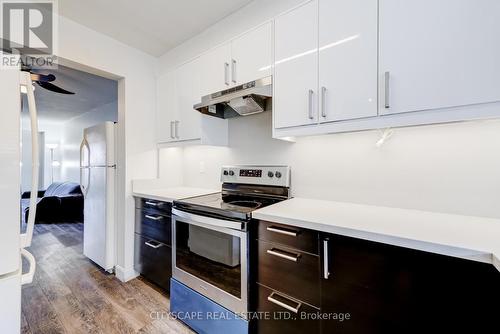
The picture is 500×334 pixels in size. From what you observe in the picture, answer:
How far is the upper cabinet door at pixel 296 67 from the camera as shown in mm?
1388

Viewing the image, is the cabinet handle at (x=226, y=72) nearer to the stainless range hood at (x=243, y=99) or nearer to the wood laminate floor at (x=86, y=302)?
the stainless range hood at (x=243, y=99)

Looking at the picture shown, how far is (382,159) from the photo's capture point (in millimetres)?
1423

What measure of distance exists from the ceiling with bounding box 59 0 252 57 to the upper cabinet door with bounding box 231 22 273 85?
33 cm

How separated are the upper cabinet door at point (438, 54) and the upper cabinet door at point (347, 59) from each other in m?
0.06

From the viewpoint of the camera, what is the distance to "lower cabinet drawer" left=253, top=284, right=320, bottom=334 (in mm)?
1133

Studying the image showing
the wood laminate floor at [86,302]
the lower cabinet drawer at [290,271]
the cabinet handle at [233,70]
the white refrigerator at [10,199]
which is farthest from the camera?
the cabinet handle at [233,70]

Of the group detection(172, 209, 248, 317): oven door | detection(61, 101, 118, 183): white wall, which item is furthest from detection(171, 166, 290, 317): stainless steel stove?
detection(61, 101, 118, 183): white wall

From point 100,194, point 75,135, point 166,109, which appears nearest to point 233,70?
point 166,109

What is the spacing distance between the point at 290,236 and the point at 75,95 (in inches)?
191

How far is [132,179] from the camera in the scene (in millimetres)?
2318

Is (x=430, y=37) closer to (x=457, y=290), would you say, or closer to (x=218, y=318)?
(x=457, y=290)

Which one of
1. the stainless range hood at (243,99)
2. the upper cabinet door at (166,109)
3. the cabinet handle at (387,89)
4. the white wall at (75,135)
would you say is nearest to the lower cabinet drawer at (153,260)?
the upper cabinet door at (166,109)
